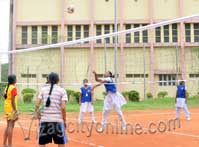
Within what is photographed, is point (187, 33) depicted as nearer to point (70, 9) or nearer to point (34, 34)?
point (70, 9)

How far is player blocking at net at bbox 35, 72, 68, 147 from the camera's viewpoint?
24.9 ft

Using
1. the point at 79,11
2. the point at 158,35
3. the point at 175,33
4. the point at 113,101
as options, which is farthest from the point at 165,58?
the point at 113,101

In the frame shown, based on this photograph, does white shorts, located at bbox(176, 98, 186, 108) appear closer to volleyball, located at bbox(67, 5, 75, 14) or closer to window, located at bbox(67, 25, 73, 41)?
window, located at bbox(67, 25, 73, 41)

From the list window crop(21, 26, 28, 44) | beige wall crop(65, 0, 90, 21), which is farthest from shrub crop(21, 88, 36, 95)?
beige wall crop(65, 0, 90, 21)

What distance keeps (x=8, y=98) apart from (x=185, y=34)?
3231 centimetres

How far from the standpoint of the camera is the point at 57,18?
45.8 metres

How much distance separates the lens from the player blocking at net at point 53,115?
7.59 meters

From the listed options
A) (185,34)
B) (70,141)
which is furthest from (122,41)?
(70,141)

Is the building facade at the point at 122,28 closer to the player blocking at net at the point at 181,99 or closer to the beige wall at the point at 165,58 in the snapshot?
the beige wall at the point at 165,58

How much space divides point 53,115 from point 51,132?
28 centimetres

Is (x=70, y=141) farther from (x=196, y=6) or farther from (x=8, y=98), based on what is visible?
(x=196, y=6)

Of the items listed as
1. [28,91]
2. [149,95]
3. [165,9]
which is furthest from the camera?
[165,9]

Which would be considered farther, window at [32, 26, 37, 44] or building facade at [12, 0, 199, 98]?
window at [32, 26, 37, 44]

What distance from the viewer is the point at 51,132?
759 centimetres
